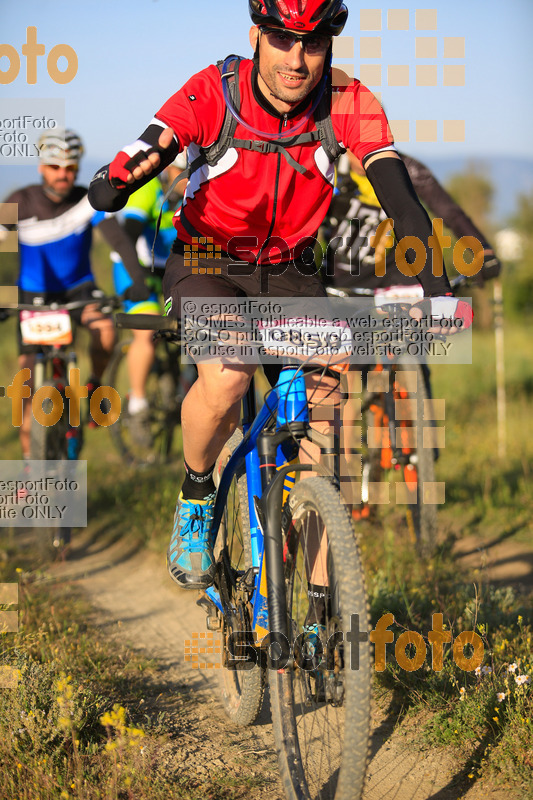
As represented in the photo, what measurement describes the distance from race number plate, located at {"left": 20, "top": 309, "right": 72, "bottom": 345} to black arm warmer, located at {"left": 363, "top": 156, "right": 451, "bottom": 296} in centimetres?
318

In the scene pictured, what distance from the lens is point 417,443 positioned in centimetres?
493

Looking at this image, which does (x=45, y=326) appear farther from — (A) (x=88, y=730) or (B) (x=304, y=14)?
(B) (x=304, y=14)

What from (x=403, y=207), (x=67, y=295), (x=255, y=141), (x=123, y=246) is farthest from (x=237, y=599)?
(x=67, y=295)

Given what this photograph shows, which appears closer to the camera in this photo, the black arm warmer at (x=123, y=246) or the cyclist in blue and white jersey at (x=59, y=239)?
the black arm warmer at (x=123, y=246)

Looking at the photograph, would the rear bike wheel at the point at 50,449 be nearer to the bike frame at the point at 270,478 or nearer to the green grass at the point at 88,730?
the green grass at the point at 88,730

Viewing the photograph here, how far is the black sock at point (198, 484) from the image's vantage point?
120 inches

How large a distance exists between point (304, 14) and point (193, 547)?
6.18ft

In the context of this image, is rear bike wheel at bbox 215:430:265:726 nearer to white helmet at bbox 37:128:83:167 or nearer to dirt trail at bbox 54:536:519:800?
dirt trail at bbox 54:536:519:800

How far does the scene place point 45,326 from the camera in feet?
17.9

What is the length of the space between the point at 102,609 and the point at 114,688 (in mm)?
1193

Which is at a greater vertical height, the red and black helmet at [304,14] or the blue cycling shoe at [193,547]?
the red and black helmet at [304,14]

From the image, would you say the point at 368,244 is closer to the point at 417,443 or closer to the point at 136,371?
the point at 417,443

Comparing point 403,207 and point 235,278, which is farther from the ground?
point 403,207

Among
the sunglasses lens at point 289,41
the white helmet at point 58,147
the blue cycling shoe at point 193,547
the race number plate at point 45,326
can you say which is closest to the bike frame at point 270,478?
the blue cycling shoe at point 193,547
